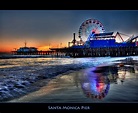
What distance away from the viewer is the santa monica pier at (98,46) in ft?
7.75

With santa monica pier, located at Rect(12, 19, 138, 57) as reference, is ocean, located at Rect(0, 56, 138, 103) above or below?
below

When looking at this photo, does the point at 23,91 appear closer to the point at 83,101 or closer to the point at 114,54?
the point at 83,101

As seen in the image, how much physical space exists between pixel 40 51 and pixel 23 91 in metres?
0.62

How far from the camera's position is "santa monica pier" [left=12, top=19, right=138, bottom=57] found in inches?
93.0

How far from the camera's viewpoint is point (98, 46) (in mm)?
2453

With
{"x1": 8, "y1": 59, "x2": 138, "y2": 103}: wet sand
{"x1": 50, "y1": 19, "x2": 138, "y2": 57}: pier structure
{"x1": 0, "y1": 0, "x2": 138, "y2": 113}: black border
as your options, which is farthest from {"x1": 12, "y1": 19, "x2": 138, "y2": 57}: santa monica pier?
{"x1": 8, "y1": 59, "x2": 138, "y2": 103}: wet sand
